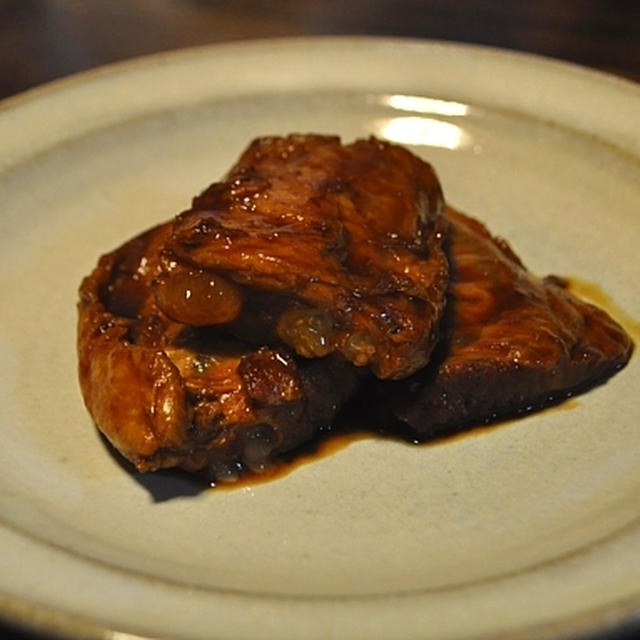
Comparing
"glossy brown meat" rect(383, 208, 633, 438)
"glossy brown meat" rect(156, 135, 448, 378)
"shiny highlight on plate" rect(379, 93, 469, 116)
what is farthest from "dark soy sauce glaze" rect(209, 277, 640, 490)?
"shiny highlight on plate" rect(379, 93, 469, 116)

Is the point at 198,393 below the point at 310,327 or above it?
below

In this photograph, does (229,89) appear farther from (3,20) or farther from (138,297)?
(3,20)

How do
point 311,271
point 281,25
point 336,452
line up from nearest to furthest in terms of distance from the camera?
point 311,271, point 336,452, point 281,25

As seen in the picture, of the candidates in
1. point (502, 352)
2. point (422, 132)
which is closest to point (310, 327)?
point (502, 352)

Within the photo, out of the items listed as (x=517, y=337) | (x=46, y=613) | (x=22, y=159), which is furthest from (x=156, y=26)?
(x=46, y=613)

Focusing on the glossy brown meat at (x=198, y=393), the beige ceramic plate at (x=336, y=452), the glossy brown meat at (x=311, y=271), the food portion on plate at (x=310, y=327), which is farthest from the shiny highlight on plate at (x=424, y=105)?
the glossy brown meat at (x=198, y=393)

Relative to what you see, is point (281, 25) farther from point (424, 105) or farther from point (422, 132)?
point (422, 132)

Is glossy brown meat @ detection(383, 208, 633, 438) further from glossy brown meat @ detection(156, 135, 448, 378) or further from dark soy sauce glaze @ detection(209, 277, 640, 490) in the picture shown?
glossy brown meat @ detection(156, 135, 448, 378)
